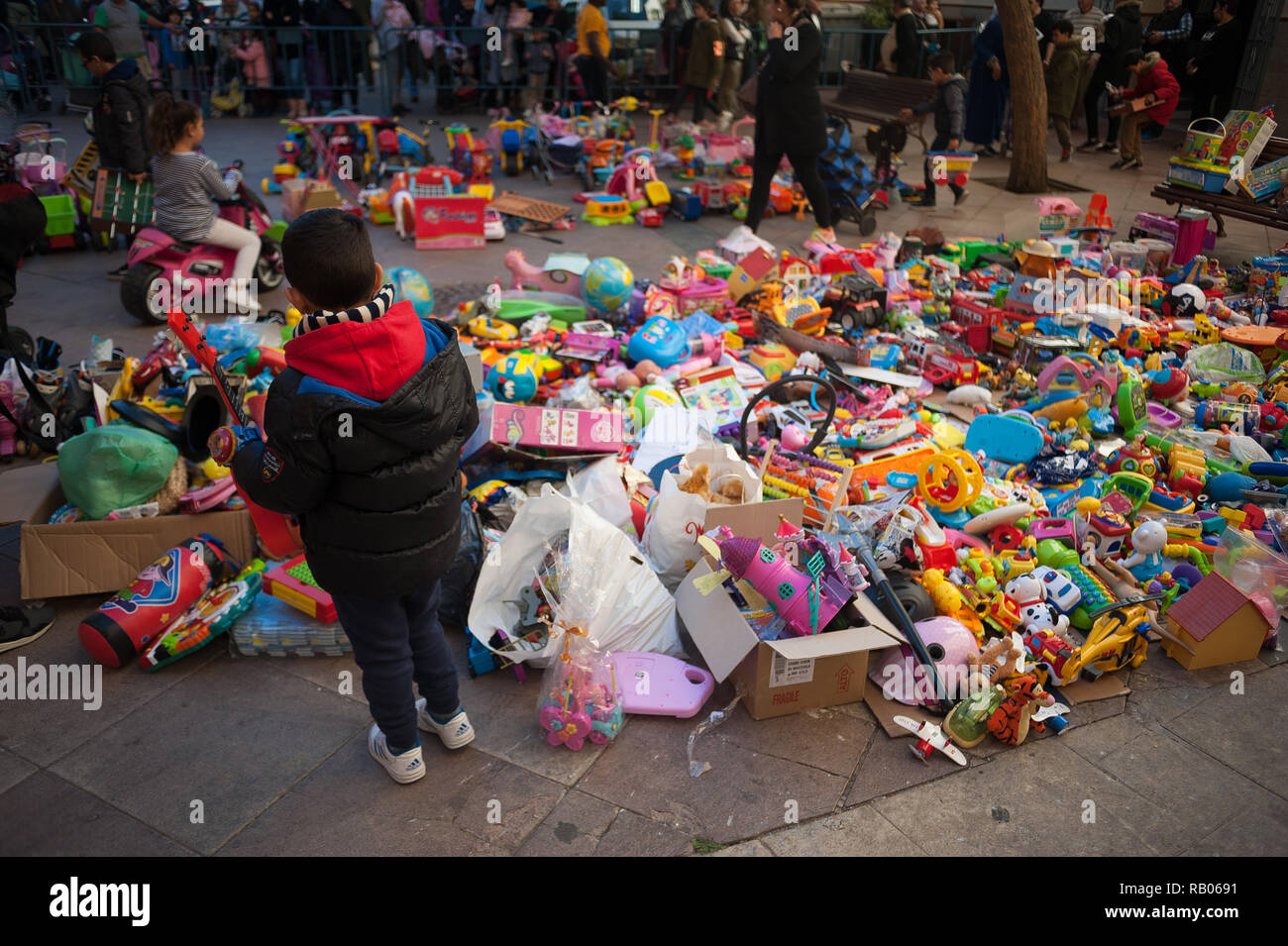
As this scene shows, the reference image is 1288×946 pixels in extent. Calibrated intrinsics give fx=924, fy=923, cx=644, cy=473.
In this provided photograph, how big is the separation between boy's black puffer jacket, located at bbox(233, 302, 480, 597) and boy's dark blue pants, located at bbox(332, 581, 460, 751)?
0.11 metres

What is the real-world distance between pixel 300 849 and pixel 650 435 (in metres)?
2.56

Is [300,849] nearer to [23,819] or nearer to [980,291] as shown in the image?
[23,819]

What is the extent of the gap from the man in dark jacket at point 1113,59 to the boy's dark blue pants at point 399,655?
45.6ft

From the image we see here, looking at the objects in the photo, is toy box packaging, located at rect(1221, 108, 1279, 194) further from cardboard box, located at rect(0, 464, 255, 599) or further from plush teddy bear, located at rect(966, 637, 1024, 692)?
cardboard box, located at rect(0, 464, 255, 599)

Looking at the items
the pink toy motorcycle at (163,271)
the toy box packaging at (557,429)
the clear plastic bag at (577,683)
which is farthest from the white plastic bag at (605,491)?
the pink toy motorcycle at (163,271)

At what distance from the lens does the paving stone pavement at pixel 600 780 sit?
2865mm

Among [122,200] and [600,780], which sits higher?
[122,200]

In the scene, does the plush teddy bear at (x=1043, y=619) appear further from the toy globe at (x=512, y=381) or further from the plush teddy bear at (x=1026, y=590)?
the toy globe at (x=512, y=381)

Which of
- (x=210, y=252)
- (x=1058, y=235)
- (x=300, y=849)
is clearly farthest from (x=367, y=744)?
(x=1058, y=235)

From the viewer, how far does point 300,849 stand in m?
2.80

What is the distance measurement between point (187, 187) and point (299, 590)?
157 inches

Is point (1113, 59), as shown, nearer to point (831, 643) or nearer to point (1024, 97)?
point (1024, 97)

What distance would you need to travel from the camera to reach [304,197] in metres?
8.54

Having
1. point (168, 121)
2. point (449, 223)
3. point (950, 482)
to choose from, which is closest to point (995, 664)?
point (950, 482)
